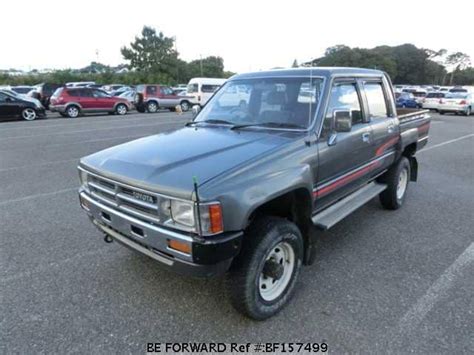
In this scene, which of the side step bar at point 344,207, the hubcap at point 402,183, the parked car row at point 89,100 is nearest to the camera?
the side step bar at point 344,207

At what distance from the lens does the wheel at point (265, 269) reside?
2439mm

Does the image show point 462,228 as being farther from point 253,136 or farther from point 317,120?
point 253,136

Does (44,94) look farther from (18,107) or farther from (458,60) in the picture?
(458,60)

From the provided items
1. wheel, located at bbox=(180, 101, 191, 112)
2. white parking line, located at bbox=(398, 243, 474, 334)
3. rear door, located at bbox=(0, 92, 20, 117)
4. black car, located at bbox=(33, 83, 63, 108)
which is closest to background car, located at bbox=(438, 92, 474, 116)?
wheel, located at bbox=(180, 101, 191, 112)

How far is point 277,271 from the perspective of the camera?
107 inches

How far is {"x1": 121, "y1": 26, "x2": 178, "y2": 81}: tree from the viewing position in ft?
217

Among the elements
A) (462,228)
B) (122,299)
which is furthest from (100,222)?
(462,228)

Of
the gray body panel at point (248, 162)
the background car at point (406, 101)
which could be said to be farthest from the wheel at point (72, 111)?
the background car at point (406, 101)

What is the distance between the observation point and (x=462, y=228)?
4332 mm

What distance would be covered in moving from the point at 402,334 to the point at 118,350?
6.80 feet

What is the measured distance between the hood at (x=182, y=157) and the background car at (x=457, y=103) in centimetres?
2215

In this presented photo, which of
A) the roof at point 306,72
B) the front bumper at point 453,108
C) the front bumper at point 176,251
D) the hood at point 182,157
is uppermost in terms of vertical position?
the roof at point 306,72

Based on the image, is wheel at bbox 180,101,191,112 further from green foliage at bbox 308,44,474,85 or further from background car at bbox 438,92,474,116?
green foliage at bbox 308,44,474,85

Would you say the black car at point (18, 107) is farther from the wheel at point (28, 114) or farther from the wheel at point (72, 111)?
the wheel at point (72, 111)
